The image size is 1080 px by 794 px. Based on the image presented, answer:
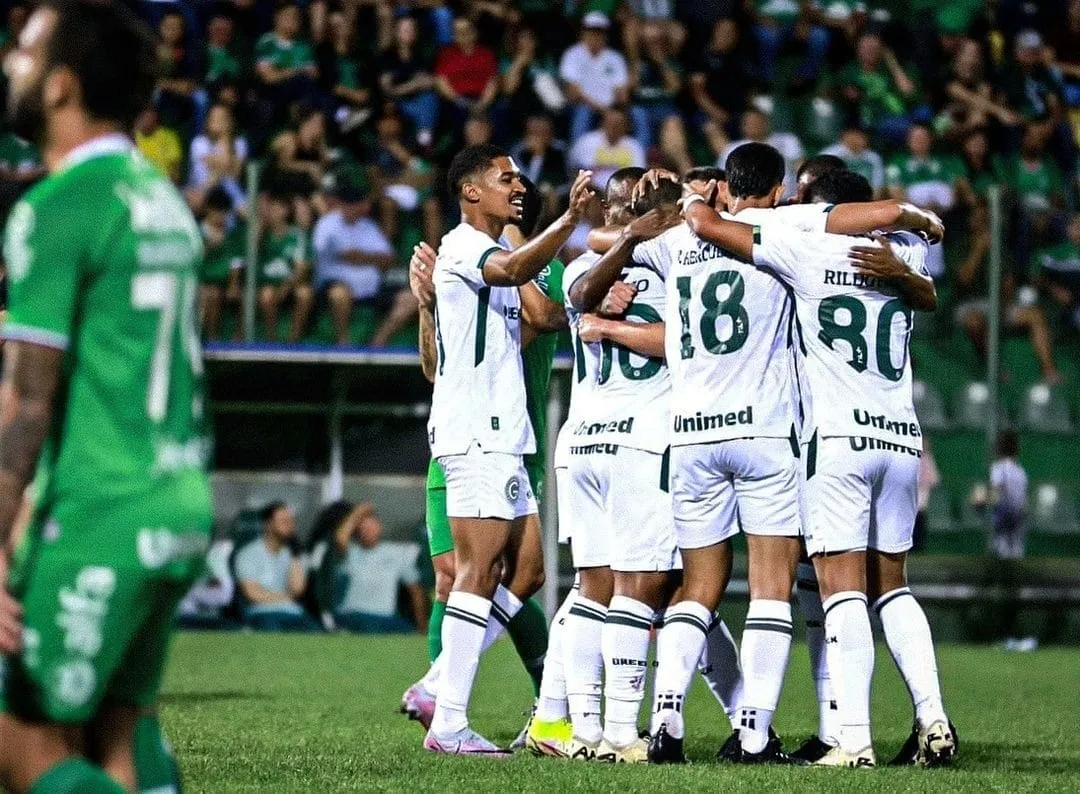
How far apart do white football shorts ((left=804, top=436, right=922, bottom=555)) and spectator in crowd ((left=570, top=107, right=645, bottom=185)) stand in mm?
10761

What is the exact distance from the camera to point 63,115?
12.5 ft

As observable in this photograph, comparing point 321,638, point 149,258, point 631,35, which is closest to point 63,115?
point 149,258

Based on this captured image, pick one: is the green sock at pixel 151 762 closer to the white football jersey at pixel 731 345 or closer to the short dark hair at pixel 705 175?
the white football jersey at pixel 731 345

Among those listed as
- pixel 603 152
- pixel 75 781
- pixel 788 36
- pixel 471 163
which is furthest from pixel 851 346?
pixel 788 36

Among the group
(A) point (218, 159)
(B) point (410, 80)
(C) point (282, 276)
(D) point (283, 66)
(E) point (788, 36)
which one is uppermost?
(E) point (788, 36)

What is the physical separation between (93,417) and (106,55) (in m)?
0.72

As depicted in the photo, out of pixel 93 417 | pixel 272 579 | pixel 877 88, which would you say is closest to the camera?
pixel 93 417

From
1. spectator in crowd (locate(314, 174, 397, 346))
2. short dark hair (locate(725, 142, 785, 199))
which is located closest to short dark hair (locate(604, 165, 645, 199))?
short dark hair (locate(725, 142, 785, 199))

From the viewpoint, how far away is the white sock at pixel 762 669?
7.68m

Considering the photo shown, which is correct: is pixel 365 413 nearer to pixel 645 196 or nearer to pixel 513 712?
pixel 513 712

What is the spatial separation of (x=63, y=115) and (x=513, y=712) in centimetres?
718

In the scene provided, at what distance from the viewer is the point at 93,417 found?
12.2ft

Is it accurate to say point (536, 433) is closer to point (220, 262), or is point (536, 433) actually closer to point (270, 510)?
point (220, 262)

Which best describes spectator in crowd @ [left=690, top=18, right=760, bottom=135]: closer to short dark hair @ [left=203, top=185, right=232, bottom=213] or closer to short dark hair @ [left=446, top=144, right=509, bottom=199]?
short dark hair @ [left=203, top=185, right=232, bottom=213]
